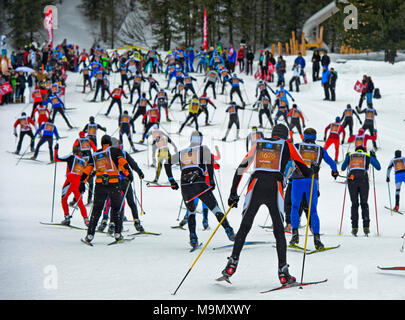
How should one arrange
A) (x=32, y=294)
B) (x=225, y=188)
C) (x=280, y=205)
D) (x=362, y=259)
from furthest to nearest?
(x=225, y=188)
(x=362, y=259)
(x=280, y=205)
(x=32, y=294)

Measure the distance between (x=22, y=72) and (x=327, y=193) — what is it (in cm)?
1844

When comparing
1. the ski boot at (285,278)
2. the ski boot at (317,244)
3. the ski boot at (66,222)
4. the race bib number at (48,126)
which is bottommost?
the ski boot at (66,222)

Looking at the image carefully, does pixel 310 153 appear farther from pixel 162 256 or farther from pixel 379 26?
pixel 379 26

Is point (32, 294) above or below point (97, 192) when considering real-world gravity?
below

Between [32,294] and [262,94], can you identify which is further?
[262,94]

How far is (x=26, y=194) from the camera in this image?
13.6 m

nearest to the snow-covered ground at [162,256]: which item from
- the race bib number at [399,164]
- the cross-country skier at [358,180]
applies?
the cross-country skier at [358,180]

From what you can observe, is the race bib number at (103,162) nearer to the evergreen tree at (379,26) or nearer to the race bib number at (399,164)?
the race bib number at (399,164)

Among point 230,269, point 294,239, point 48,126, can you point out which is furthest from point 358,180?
point 48,126

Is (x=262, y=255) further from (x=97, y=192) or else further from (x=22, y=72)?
(x=22, y=72)

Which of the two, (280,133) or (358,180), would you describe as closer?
(280,133)

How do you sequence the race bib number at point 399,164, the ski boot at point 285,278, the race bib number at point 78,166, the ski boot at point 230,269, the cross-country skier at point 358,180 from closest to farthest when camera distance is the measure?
1. the ski boot at point 285,278
2. the ski boot at point 230,269
3. the cross-country skier at point 358,180
4. the race bib number at point 78,166
5. the race bib number at point 399,164
